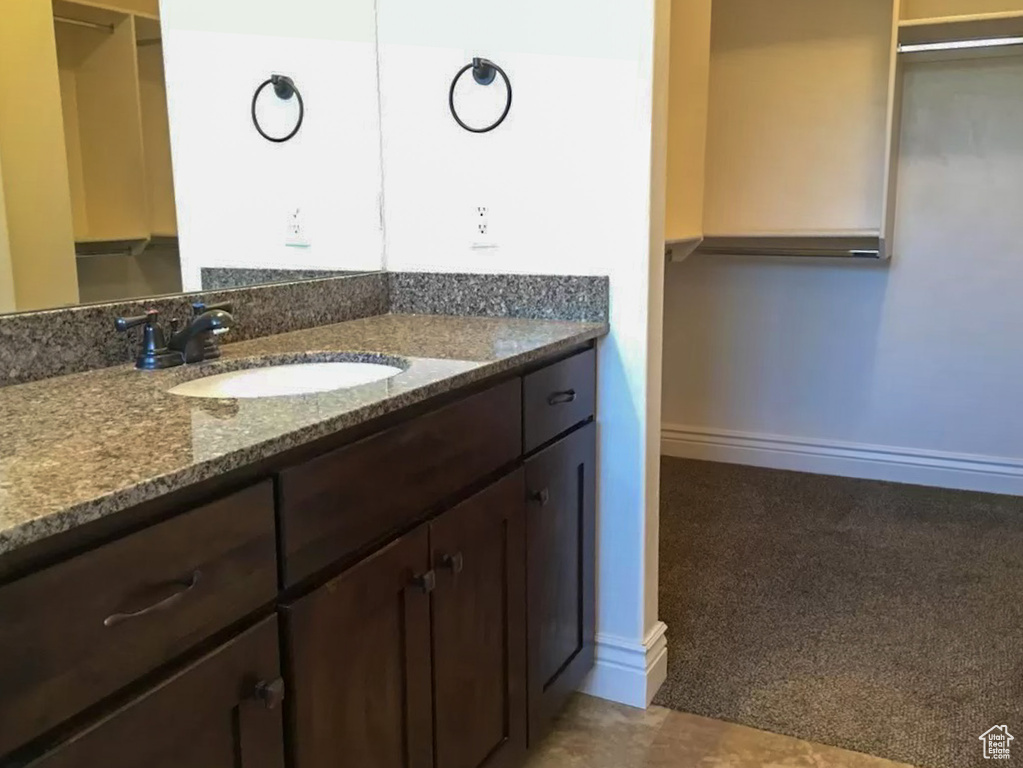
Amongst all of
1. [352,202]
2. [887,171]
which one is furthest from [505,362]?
[887,171]

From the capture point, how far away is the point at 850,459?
3.76m

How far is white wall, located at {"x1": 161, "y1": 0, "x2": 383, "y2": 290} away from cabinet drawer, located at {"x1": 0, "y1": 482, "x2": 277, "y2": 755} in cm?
90

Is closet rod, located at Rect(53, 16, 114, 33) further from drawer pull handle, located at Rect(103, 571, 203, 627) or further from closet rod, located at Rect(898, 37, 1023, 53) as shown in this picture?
closet rod, located at Rect(898, 37, 1023, 53)

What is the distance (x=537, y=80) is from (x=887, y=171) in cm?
181

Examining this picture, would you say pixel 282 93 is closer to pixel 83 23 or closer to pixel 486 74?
pixel 486 74

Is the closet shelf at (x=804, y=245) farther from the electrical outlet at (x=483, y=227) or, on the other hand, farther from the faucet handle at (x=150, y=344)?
the faucet handle at (x=150, y=344)

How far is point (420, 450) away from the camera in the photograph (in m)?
1.40

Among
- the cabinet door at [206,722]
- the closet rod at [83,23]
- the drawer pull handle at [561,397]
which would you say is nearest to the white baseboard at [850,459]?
the drawer pull handle at [561,397]

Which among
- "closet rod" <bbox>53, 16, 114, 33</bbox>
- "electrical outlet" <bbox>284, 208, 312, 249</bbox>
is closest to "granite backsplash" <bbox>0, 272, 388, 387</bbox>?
"electrical outlet" <bbox>284, 208, 312, 249</bbox>

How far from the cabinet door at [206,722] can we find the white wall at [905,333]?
308 centimetres

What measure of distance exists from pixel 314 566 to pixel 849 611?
1.85 meters

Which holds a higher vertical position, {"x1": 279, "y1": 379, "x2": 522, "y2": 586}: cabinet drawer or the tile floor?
{"x1": 279, "y1": 379, "x2": 522, "y2": 586}: cabinet drawer

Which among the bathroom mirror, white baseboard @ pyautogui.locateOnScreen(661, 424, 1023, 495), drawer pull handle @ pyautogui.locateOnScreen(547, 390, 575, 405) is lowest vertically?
white baseboard @ pyautogui.locateOnScreen(661, 424, 1023, 495)

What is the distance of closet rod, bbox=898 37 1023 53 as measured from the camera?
3.13m
